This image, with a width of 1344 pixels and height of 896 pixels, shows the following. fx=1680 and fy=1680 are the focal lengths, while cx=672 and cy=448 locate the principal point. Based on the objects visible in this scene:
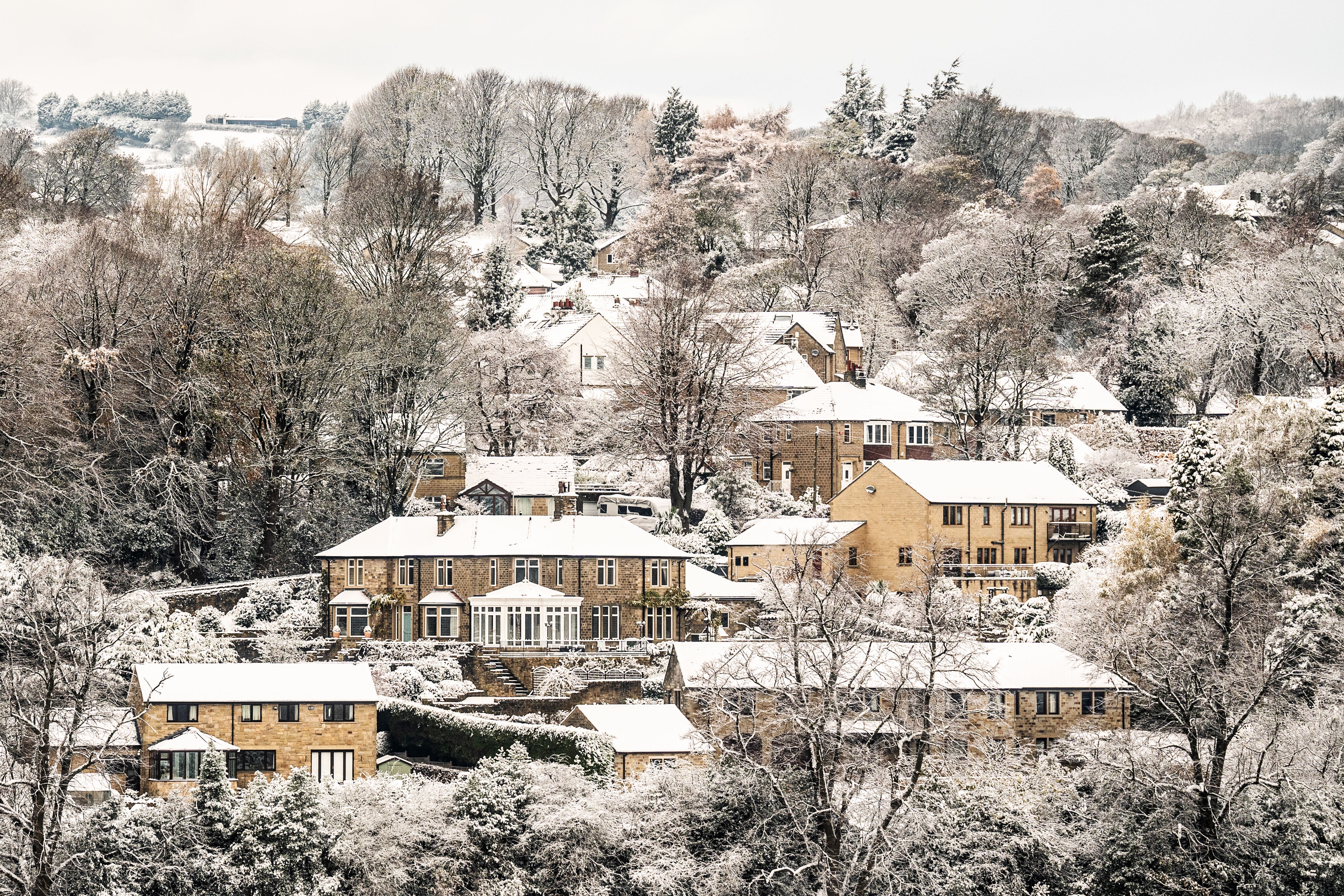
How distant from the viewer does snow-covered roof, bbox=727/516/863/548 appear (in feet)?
182

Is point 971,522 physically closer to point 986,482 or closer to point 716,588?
point 986,482

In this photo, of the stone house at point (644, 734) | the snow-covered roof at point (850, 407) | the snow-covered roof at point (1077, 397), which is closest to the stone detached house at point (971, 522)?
the snow-covered roof at point (850, 407)

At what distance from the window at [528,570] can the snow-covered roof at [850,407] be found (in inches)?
601

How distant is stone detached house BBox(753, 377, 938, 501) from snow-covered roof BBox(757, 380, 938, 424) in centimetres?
4

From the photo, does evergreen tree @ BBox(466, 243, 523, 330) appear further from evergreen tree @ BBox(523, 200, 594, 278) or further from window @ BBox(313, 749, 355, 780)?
window @ BBox(313, 749, 355, 780)

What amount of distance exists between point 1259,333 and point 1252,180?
155 ft

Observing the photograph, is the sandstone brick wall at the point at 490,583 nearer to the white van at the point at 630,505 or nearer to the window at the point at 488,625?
the window at the point at 488,625

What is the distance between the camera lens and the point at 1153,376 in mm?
74000

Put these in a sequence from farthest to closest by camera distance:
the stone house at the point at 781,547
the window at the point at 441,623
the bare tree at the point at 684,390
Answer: the bare tree at the point at 684,390
the stone house at the point at 781,547
the window at the point at 441,623

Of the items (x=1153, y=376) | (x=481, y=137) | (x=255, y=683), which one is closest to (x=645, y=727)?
(x=255, y=683)

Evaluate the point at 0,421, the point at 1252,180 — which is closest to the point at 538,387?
the point at 0,421

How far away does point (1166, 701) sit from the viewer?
1549 inches

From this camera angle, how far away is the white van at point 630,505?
60.9 m

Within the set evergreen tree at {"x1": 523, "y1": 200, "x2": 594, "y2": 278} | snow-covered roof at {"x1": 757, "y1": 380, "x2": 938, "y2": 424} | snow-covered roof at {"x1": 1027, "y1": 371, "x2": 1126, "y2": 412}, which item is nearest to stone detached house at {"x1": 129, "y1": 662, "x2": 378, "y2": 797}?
snow-covered roof at {"x1": 757, "y1": 380, "x2": 938, "y2": 424}
